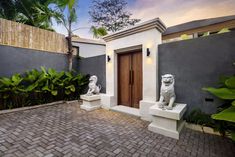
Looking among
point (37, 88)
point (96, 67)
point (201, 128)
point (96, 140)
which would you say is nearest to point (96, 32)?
point (96, 67)

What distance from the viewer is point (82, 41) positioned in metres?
9.84

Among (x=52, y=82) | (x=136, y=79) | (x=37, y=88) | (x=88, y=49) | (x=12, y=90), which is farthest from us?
(x=88, y=49)

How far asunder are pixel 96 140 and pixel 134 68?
310 centimetres

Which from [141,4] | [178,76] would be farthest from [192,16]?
[178,76]

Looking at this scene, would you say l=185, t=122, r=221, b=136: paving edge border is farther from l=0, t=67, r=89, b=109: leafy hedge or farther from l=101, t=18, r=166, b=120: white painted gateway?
l=0, t=67, r=89, b=109: leafy hedge

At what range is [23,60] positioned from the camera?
20.5ft

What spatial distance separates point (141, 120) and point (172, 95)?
4.71ft

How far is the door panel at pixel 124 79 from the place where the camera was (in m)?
5.50

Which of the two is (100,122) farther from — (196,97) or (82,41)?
(82,41)

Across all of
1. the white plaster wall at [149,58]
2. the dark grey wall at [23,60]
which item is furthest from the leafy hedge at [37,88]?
the white plaster wall at [149,58]

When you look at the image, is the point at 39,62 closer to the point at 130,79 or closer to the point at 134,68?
the point at 130,79

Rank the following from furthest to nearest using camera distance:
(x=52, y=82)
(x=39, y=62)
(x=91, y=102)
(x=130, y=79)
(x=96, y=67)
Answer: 1. (x=96, y=67)
2. (x=39, y=62)
3. (x=52, y=82)
4. (x=91, y=102)
5. (x=130, y=79)

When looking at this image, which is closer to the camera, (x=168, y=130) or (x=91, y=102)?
(x=168, y=130)

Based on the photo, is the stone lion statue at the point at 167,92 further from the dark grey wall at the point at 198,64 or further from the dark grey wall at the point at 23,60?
the dark grey wall at the point at 23,60
